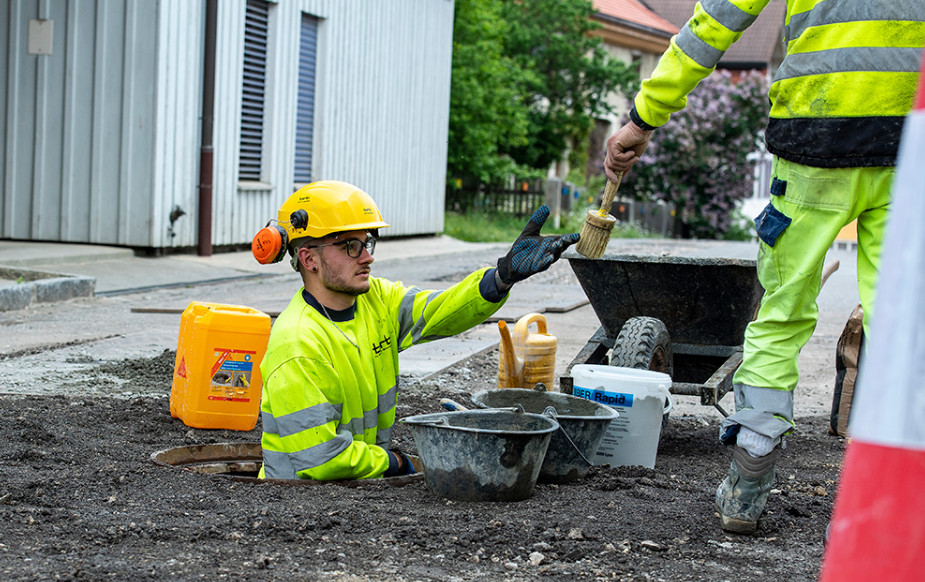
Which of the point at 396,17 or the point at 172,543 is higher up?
the point at 396,17

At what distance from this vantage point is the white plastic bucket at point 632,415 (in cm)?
441

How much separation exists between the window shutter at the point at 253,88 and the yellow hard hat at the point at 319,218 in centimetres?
991

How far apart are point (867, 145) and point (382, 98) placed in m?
14.3

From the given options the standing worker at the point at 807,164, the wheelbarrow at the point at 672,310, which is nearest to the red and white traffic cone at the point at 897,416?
the standing worker at the point at 807,164

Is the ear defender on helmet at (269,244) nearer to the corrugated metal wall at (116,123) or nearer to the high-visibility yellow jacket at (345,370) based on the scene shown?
the high-visibility yellow jacket at (345,370)

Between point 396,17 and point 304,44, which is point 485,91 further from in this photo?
point 304,44

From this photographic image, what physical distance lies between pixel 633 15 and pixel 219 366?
1316 inches

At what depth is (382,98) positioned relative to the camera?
674 inches

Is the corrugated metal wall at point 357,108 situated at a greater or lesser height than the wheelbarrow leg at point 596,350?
greater

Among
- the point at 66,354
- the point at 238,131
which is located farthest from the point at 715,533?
the point at 238,131

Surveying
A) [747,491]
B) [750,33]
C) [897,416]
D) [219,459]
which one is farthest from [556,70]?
[897,416]

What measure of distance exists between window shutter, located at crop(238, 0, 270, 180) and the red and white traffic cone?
507 inches

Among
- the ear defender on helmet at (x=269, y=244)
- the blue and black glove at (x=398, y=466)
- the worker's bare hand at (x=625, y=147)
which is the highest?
the worker's bare hand at (x=625, y=147)

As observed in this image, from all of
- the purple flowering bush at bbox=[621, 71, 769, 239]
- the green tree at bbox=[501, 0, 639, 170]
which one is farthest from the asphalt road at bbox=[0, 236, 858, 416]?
the green tree at bbox=[501, 0, 639, 170]
